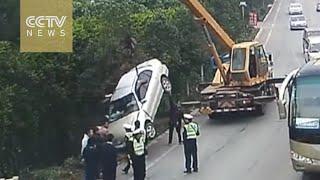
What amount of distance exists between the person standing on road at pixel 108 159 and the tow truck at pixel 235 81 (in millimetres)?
11026

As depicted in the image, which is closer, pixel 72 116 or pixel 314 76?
pixel 314 76

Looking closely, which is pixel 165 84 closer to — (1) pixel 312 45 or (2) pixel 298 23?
(1) pixel 312 45

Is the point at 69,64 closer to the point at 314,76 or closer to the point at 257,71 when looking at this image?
the point at 257,71

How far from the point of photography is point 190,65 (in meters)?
34.7

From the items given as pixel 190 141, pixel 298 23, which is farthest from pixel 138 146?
pixel 298 23

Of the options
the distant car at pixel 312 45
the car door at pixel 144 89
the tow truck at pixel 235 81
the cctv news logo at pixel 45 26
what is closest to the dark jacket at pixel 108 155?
the cctv news logo at pixel 45 26

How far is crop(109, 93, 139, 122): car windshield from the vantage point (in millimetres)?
24656

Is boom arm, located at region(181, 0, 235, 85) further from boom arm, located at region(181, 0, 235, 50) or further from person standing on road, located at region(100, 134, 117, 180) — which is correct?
person standing on road, located at region(100, 134, 117, 180)

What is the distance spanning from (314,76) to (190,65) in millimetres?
17400

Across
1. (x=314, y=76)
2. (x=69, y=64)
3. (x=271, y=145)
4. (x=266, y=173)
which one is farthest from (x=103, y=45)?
(x=314, y=76)

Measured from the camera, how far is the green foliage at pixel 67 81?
74.2ft

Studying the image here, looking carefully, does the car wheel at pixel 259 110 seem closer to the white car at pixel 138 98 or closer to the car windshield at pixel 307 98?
the white car at pixel 138 98

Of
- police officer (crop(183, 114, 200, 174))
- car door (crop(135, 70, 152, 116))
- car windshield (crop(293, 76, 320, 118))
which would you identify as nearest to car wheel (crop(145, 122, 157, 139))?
car door (crop(135, 70, 152, 116))

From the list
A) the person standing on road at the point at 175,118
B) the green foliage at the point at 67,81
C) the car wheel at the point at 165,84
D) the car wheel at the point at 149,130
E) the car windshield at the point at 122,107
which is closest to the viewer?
the green foliage at the point at 67,81
